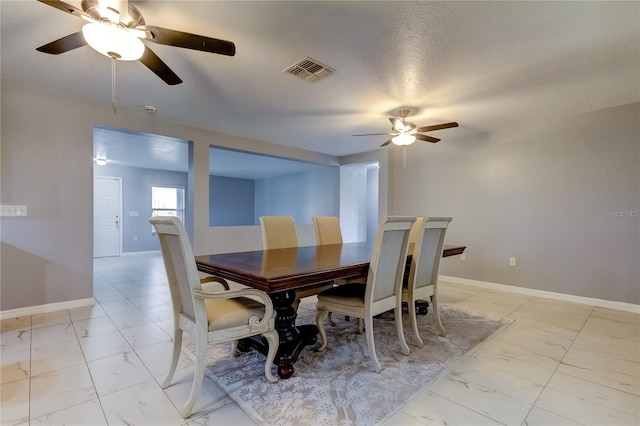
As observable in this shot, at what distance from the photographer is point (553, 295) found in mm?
3764

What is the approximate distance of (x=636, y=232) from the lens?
10.7 ft

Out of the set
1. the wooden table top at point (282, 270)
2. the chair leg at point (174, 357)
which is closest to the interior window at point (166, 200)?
the wooden table top at point (282, 270)

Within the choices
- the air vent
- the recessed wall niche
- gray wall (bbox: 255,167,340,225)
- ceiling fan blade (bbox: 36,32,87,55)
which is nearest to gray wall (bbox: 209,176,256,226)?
the recessed wall niche

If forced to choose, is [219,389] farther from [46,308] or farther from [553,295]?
[553,295]

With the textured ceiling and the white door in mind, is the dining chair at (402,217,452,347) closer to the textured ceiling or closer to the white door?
the textured ceiling

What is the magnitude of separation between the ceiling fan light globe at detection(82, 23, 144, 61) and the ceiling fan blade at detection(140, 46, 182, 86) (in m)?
0.07

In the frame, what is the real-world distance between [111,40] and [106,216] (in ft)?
22.4

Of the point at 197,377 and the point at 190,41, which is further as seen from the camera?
the point at 190,41

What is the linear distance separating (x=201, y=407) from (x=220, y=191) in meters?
8.26

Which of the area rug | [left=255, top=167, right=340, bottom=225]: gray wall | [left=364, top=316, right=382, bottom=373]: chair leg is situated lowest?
the area rug

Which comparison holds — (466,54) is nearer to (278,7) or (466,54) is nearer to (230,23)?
(278,7)

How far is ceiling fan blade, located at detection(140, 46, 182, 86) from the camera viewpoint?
1.82 m

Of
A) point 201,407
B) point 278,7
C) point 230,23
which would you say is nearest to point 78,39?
point 230,23

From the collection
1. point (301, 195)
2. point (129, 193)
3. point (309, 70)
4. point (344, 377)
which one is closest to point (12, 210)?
point (309, 70)
